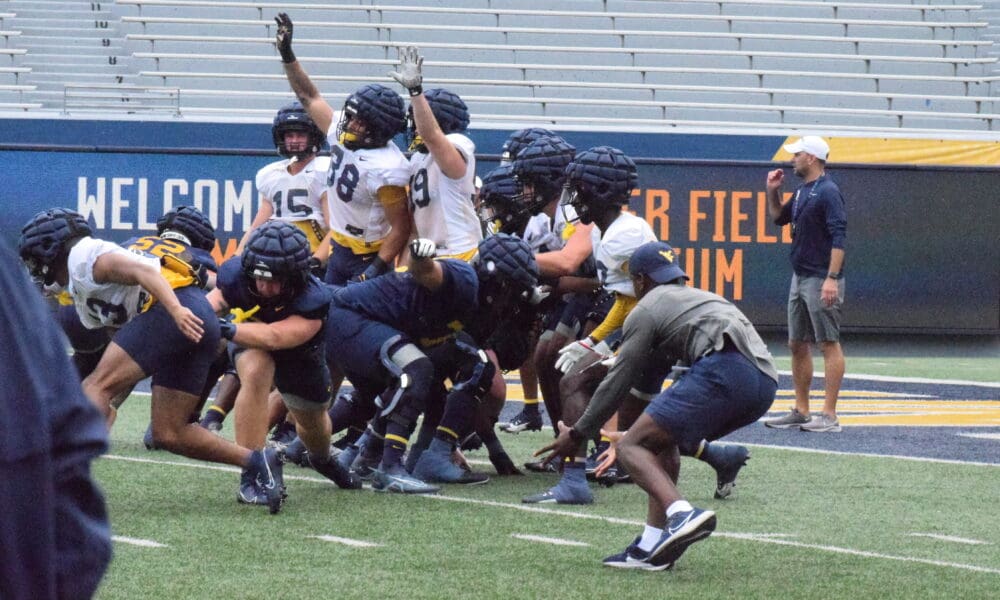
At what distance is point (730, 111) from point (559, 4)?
298cm

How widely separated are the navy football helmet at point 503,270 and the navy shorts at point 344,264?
113 centimetres

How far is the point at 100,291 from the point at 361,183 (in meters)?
1.78

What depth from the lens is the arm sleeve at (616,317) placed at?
6910 mm

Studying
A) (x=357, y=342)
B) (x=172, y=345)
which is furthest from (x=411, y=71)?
(x=172, y=345)

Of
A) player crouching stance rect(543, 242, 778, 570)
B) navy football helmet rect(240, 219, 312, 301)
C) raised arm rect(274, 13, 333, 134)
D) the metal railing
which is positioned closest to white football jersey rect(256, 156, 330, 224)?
raised arm rect(274, 13, 333, 134)

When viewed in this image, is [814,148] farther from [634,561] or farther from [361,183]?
[634,561]

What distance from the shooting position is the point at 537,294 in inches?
286

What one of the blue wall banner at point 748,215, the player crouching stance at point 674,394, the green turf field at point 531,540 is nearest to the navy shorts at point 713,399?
the player crouching stance at point 674,394

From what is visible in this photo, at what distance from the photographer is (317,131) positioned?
9062 millimetres

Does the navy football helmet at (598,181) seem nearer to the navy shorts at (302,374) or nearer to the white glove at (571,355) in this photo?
the white glove at (571,355)

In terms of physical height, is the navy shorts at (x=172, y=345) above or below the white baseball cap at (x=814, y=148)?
below

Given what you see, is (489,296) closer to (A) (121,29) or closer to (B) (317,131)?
(B) (317,131)

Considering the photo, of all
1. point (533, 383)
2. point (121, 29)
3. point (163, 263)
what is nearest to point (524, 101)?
point (121, 29)

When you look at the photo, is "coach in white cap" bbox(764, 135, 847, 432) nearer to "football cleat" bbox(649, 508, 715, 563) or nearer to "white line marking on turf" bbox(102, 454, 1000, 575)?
"white line marking on turf" bbox(102, 454, 1000, 575)
